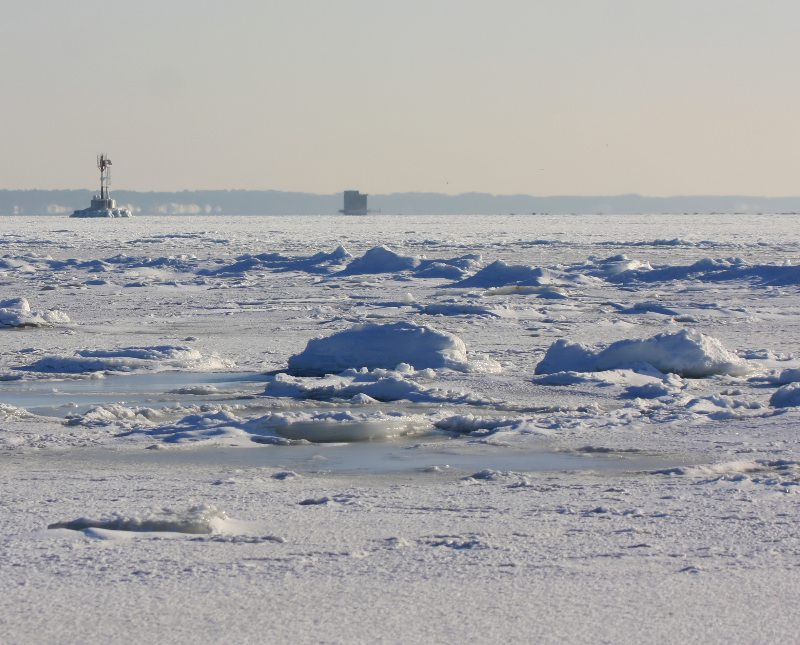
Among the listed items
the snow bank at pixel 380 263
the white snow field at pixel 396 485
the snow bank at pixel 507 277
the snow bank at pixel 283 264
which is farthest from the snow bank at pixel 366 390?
the snow bank at pixel 283 264

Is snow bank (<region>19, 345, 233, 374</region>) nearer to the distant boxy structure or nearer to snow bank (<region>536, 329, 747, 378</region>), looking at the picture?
snow bank (<region>536, 329, 747, 378</region>)

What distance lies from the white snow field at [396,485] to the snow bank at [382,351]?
0.02 metres

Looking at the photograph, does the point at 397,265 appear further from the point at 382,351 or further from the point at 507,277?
the point at 382,351

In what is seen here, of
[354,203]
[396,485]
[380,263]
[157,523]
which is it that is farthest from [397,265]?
[354,203]

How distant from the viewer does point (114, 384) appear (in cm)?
929

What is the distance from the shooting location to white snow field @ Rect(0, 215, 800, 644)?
12.6 ft

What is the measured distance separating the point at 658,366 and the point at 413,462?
12.7 ft

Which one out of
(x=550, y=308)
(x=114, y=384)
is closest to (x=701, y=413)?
(x=114, y=384)

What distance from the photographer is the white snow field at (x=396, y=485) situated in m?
3.84

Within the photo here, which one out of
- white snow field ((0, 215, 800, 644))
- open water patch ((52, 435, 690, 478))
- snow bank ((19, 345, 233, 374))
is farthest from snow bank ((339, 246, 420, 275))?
open water patch ((52, 435, 690, 478))

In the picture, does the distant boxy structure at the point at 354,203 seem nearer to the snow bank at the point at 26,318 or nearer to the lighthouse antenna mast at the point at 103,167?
the lighthouse antenna mast at the point at 103,167

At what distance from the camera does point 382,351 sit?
10172 millimetres

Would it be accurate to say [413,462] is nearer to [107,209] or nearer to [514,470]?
[514,470]

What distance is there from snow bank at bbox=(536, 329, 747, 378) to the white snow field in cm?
2
